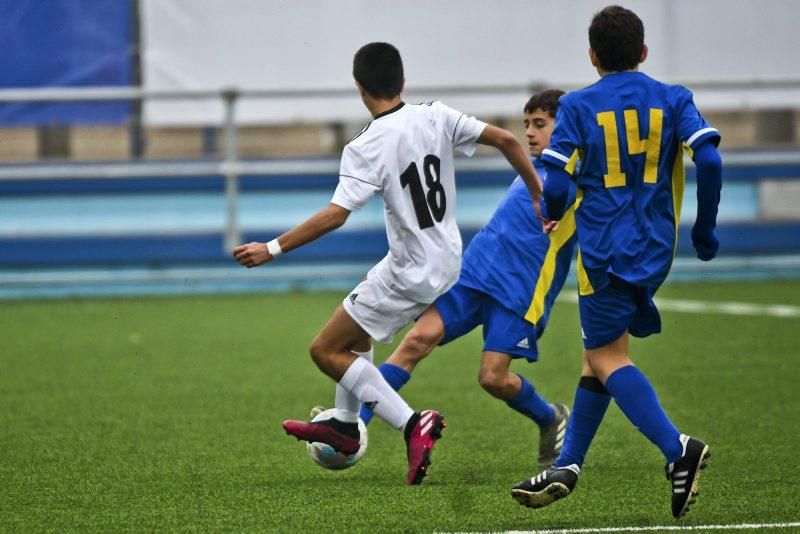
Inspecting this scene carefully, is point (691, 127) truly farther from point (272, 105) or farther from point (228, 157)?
point (272, 105)

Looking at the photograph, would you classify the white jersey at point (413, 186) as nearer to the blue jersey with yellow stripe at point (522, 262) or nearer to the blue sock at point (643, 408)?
the blue jersey with yellow stripe at point (522, 262)

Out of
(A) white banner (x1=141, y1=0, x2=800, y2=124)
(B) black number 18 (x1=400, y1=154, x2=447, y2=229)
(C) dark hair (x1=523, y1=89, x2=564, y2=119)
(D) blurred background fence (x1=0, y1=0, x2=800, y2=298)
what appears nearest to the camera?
(B) black number 18 (x1=400, y1=154, x2=447, y2=229)

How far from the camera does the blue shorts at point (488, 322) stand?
5.27 metres

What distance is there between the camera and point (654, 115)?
4.18m

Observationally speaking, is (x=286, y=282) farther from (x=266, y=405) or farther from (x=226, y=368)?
(x=266, y=405)

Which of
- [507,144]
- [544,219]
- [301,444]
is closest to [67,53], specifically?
[301,444]

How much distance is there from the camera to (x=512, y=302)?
5.31 metres

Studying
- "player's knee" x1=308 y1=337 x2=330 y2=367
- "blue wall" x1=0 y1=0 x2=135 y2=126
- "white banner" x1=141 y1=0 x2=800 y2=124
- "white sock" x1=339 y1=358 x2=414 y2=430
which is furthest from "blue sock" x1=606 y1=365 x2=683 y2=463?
"blue wall" x1=0 y1=0 x2=135 y2=126

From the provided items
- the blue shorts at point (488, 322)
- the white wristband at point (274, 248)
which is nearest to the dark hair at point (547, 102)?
the blue shorts at point (488, 322)

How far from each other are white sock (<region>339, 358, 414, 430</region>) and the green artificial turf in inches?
10.5

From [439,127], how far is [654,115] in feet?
3.04

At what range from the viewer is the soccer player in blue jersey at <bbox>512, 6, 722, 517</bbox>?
4164 mm

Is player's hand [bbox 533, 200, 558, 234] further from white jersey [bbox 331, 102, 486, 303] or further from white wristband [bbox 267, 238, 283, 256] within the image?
white wristband [bbox 267, 238, 283, 256]

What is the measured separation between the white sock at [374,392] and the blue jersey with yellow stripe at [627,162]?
912 mm
